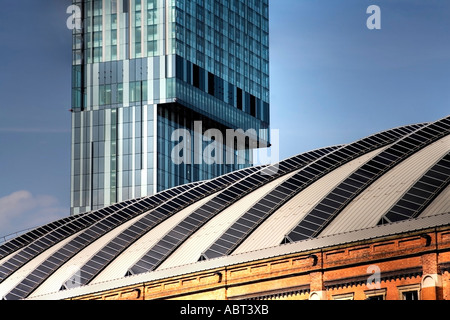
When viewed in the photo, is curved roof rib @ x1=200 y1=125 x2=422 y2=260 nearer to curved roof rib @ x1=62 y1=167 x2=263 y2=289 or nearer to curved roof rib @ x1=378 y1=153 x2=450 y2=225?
curved roof rib @ x1=62 y1=167 x2=263 y2=289

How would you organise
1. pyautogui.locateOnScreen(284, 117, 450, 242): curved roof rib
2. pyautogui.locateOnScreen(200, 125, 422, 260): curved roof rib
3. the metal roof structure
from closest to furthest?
the metal roof structure
pyautogui.locateOnScreen(284, 117, 450, 242): curved roof rib
pyautogui.locateOnScreen(200, 125, 422, 260): curved roof rib

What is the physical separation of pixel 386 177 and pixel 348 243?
9557 millimetres

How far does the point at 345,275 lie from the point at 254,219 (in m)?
13.3

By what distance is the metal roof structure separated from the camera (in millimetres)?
63406

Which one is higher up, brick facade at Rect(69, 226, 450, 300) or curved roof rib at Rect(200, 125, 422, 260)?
curved roof rib at Rect(200, 125, 422, 260)

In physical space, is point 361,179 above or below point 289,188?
above

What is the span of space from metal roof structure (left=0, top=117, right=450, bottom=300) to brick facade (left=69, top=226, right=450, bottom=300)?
73 centimetres

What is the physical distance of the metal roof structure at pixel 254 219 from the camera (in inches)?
2496

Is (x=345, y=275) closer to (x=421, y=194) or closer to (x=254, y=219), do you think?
(x=421, y=194)

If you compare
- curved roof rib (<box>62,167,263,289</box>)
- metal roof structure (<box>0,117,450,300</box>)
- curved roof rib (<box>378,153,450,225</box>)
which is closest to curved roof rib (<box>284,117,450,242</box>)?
metal roof structure (<box>0,117,450,300</box>)

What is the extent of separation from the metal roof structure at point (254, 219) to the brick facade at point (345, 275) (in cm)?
73

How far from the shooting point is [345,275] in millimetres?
60219

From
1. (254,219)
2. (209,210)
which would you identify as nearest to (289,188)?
(254,219)
